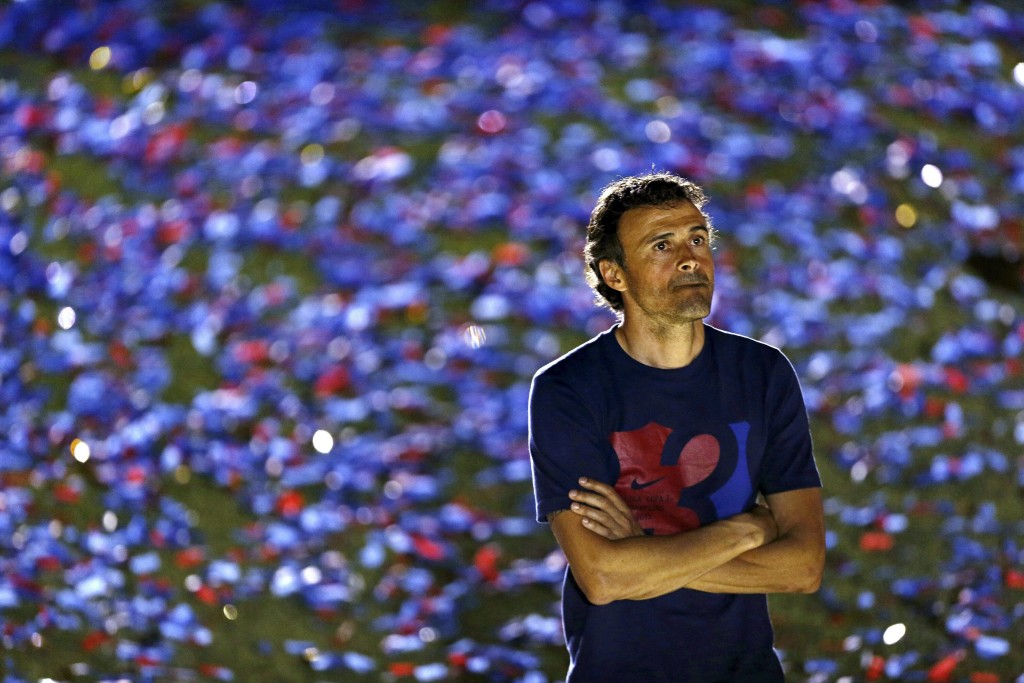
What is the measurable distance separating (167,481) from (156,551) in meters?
0.16

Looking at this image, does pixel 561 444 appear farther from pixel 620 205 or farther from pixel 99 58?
pixel 99 58

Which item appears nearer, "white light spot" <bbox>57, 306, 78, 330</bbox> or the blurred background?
the blurred background

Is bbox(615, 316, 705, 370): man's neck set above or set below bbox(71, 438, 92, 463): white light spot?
above

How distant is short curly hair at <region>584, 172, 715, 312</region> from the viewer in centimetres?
141

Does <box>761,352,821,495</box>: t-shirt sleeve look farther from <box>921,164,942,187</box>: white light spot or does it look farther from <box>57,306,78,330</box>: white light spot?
<box>57,306,78,330</box>: white light spot

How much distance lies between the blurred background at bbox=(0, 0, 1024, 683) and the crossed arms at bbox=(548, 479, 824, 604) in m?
1.08

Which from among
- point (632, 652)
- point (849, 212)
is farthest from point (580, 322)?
point (632, 652)

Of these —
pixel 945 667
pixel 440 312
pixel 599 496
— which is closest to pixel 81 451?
pixel 440 312

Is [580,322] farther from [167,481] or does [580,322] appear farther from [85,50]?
[85,50]

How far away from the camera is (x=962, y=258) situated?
2594 mm

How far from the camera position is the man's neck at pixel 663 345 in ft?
4.59

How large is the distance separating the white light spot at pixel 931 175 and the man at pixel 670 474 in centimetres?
139

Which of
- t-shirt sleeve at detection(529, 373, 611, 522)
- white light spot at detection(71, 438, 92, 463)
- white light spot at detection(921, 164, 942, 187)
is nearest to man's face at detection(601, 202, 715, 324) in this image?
t-shirt sleeve at detection(529, 373, 611, 522)

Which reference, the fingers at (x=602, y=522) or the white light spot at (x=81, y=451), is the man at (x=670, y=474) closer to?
the fingers at (x=602, y=522)
